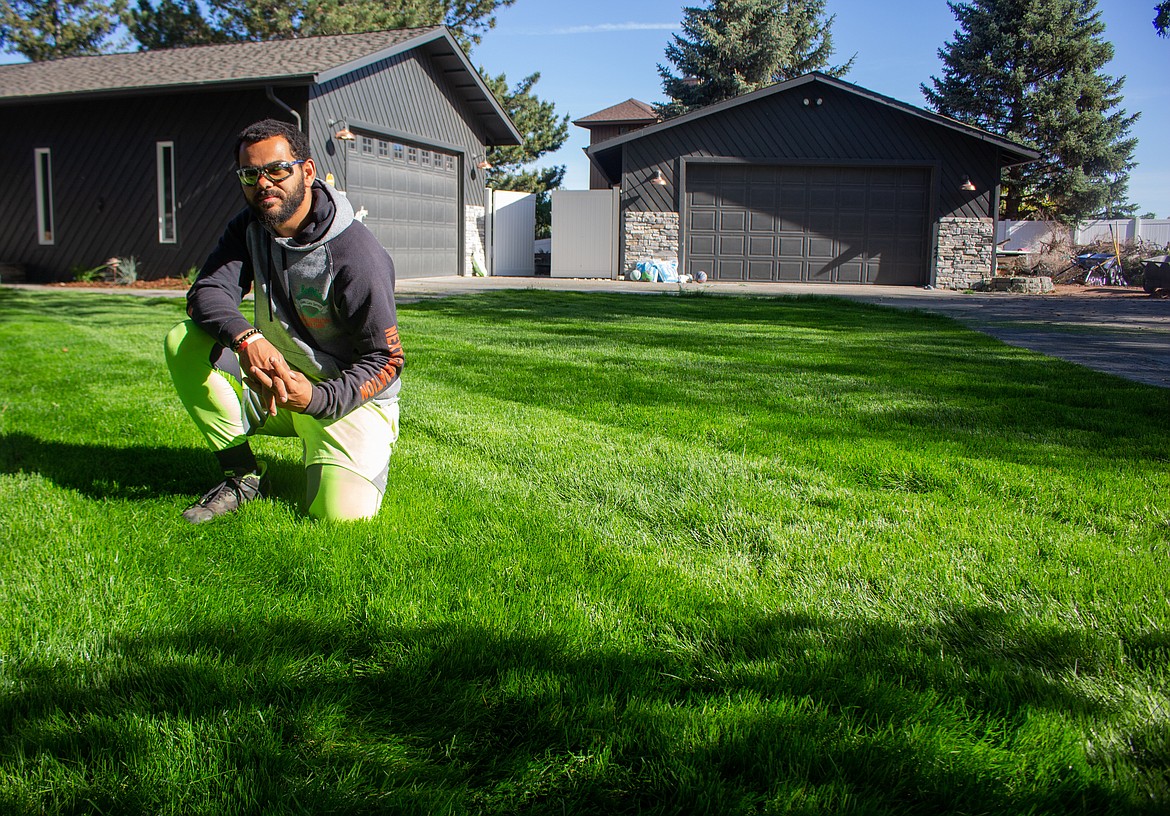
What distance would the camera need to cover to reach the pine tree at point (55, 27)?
34.8 m

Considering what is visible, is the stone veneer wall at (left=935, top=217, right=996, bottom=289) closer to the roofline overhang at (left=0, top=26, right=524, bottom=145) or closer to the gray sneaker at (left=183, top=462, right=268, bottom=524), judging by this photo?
the roofline overhang at (left=0, top=26, right=524, bottom=145)

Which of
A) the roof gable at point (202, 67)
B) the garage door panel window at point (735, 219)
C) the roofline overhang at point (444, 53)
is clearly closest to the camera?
the roofline overhang at point (444, 53)

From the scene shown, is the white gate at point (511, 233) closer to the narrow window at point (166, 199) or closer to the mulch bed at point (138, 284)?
the narrow window at point (166, 199)

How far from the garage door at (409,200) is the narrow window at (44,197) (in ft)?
20.2

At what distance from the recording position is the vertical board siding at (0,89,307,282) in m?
15.3

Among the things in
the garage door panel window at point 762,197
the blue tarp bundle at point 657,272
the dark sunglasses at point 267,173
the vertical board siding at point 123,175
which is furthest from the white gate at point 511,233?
the dark sunglasses at point 267,173

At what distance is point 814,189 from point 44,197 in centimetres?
1551

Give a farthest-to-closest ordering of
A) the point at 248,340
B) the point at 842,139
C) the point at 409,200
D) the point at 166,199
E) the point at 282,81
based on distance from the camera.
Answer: the point at 842,139, the point at 409,200, the point at 166,199, the point at 282,81, the point at 248,340

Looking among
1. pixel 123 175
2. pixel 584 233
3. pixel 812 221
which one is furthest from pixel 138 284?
pixel 812 221

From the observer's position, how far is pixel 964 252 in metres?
19.2

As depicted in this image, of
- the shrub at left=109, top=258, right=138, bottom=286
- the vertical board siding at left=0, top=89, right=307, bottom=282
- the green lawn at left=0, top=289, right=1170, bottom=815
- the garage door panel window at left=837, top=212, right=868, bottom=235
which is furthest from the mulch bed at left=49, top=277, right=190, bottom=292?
the garage door panel window at left=837, top=212, right=868, bottom=235

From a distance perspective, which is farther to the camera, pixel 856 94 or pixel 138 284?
pixel 856 94

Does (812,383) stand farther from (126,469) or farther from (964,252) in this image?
(964,252)

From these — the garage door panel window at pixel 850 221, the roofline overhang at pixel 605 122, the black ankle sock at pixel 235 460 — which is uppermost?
the roofline overhang at pixel 605 122
